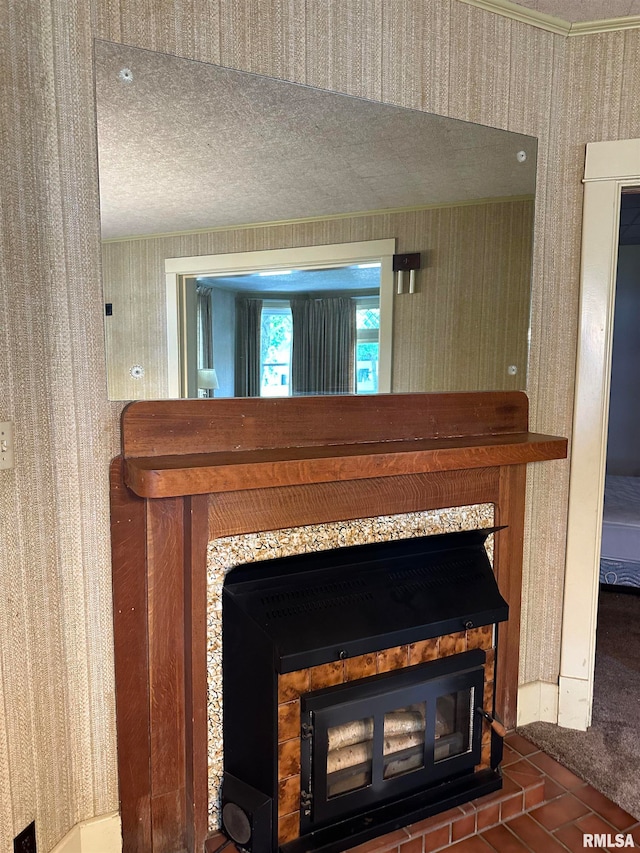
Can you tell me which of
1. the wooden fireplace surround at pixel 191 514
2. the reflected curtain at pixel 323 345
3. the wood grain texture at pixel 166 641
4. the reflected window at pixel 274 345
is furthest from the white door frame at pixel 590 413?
the wood grain texture at pixel 166 641

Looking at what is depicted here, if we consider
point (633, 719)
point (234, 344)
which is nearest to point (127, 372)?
point (234, 344)

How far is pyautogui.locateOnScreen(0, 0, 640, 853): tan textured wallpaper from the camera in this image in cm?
133

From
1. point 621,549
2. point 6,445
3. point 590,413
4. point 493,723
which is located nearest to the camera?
point 6,445

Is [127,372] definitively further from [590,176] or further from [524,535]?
[590,176]

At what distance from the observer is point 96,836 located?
1.57 m

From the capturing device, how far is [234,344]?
1.60 meters

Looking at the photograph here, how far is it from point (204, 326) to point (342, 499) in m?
0.62

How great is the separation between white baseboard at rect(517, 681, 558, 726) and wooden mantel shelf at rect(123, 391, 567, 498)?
98 centimetres

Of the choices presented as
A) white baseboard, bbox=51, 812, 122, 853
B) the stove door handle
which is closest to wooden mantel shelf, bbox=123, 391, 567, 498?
the stove door handle

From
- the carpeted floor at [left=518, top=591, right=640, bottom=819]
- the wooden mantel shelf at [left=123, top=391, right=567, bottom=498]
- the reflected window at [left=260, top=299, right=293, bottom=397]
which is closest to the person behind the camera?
the wooden mantel shelf at [left=123, top=391, right=567, bottom=498]

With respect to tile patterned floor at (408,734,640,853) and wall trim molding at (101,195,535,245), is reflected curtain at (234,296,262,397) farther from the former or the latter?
tile patterned floor at (408,734,640,853)

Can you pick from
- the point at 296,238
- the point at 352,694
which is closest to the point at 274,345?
the point at 296,238

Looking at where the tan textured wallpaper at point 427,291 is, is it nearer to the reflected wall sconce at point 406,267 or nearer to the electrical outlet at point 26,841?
the reflected wall sconce at point 406,267

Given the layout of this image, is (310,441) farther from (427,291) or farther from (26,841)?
(26,841)
